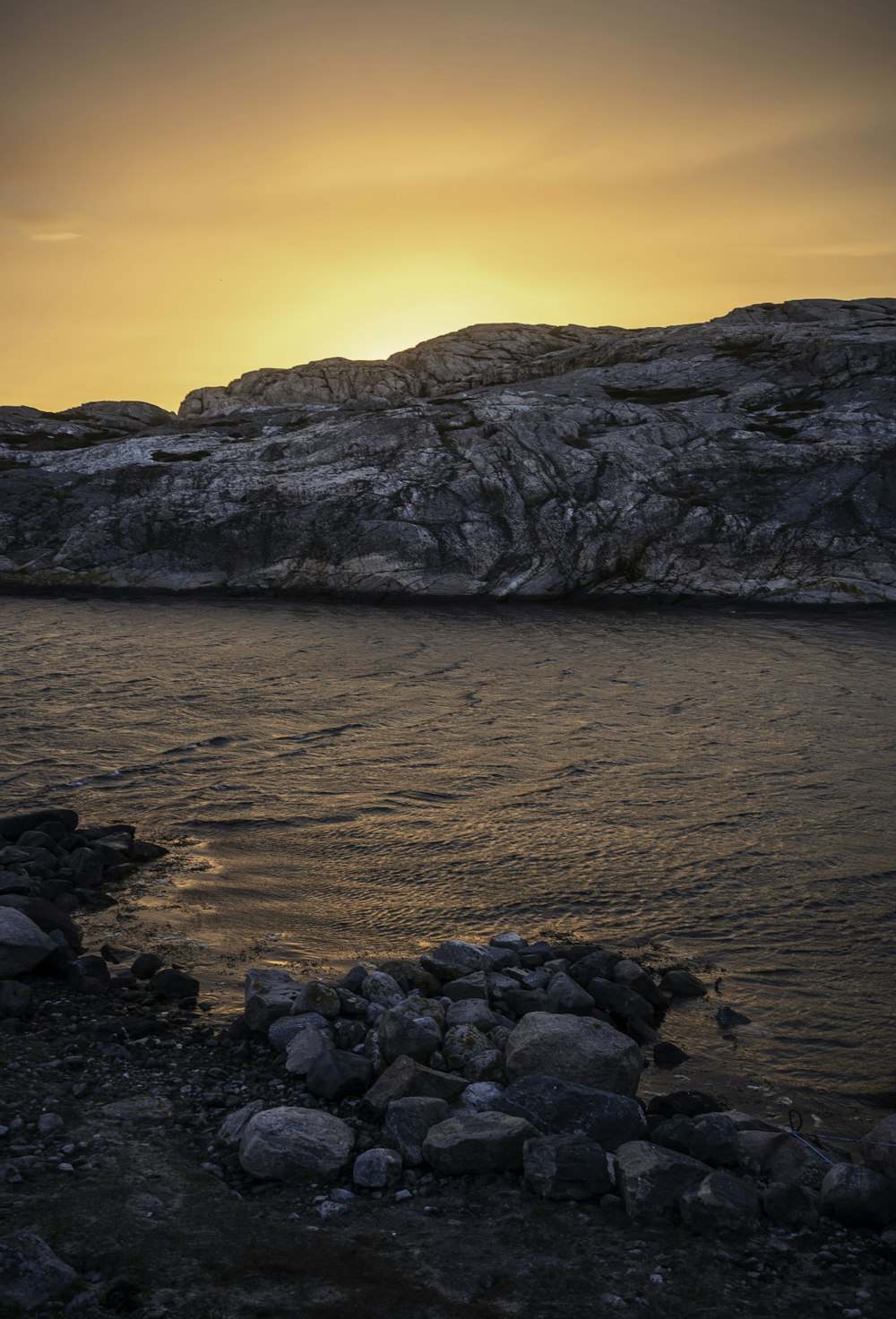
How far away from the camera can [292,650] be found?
135ft

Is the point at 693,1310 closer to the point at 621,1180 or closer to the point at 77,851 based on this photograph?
the point at 621,1180

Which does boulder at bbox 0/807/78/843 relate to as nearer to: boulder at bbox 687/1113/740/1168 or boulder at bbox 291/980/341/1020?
boulder at bbox 291/980/341/1020

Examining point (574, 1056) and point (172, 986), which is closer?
point (574, 1056)

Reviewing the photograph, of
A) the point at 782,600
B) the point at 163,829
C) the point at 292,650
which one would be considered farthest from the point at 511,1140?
the point at 782,600

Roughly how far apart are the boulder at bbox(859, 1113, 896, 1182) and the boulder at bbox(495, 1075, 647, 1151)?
2.05 metres

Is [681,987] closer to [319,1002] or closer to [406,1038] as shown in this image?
[406,1038]

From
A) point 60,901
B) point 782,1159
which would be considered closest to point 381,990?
point 782,1159

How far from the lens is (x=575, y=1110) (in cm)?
962

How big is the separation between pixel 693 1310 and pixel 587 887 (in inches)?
385

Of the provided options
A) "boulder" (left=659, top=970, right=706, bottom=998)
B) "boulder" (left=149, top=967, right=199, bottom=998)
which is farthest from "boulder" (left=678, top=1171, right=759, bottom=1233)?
"boulder" (left=149, top=967, right=199, bottom=998)

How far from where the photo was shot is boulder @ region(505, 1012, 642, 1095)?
10.4m

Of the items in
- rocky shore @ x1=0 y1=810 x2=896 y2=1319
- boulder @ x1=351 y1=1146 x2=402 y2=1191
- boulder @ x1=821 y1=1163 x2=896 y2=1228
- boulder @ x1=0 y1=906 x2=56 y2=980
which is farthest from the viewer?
boulder @ x1=0 y1=906 x2=56 y2=980

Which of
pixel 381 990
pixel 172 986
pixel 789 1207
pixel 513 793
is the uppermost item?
pixel 513 793

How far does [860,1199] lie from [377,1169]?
13.2 feet
